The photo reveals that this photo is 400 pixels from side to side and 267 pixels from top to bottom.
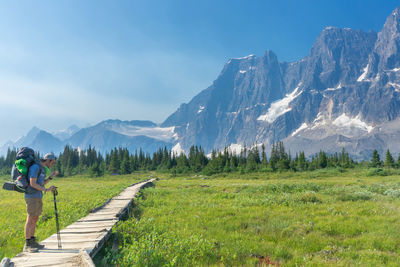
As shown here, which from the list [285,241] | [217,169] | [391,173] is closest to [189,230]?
[285,241]

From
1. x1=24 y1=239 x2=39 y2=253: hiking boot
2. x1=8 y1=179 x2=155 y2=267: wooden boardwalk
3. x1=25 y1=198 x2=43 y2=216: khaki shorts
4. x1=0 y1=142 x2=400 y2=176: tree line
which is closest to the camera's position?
x1=8 y1=179 x2=155 y2=267: wooden boardwalk

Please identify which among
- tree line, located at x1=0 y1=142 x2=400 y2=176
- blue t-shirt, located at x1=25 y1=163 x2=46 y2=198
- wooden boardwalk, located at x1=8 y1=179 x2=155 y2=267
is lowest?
tree line, located at x1=0 y1=142 x2=400 y2=176

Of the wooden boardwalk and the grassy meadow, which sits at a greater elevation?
the wooden boardwalk

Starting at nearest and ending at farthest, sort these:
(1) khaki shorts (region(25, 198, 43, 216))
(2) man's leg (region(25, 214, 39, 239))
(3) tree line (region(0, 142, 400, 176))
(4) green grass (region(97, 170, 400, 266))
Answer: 1. (4) green grass (region(97, 170, 400, 266))
2. (2) man's leg (region(25, 214, 39, 239))
3. (1) khaki shorts (region(25, 198, 43, 216))
4. (3) tree line (region(0, 142, 400, 176))

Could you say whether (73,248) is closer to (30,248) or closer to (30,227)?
(30,248)

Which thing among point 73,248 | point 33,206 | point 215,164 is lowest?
point 215,164

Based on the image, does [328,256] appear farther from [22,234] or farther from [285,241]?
[22,234]

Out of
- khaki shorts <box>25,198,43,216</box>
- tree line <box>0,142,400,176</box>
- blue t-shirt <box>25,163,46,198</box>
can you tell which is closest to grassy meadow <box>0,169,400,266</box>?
khaki shorts <box>25,198,43,216</box>

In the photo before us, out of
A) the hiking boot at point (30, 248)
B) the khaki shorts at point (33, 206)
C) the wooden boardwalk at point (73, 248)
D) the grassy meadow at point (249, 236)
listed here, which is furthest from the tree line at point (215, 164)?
the hiking boot at point (30, 248)

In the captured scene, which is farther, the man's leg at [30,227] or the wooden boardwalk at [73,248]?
the man's leg at [30,227]

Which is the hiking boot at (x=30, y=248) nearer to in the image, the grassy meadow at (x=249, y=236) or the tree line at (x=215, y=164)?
the grassy meadow at (x=249, y=236)

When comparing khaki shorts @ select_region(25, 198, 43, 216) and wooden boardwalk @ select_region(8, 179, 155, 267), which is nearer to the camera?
wooden boardwalk @ select_region(8, 179, 155, 267)

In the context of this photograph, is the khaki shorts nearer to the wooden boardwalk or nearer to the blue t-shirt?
the blue t-shirt

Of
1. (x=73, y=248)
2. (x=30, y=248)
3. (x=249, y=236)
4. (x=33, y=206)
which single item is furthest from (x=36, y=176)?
(x=249, y=236)
